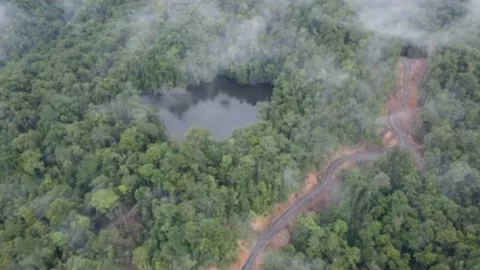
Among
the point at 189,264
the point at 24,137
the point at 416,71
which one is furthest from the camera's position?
the point at 416,71

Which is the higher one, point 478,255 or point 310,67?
point 310,67

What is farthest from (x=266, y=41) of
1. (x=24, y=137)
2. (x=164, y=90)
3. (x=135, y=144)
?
(x=24, y=137)

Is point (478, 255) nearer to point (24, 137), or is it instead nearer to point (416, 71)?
point (416, 71)

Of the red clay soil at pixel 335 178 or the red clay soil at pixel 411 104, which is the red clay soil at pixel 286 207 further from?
the red clay soil at pixel 411 104

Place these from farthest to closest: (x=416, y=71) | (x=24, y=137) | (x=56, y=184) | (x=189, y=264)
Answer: (x=416, y=71), (x=24, y=137), (x=56, y=184), (x=189, y=264)

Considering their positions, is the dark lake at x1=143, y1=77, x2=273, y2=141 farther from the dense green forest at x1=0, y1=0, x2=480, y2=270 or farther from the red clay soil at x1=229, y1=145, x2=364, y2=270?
the red clay soil at x1=229, y1=145, x2=364, y2=270

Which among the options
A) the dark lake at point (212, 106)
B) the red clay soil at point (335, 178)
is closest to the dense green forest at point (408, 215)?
the red clay soil at point (335, 178)
